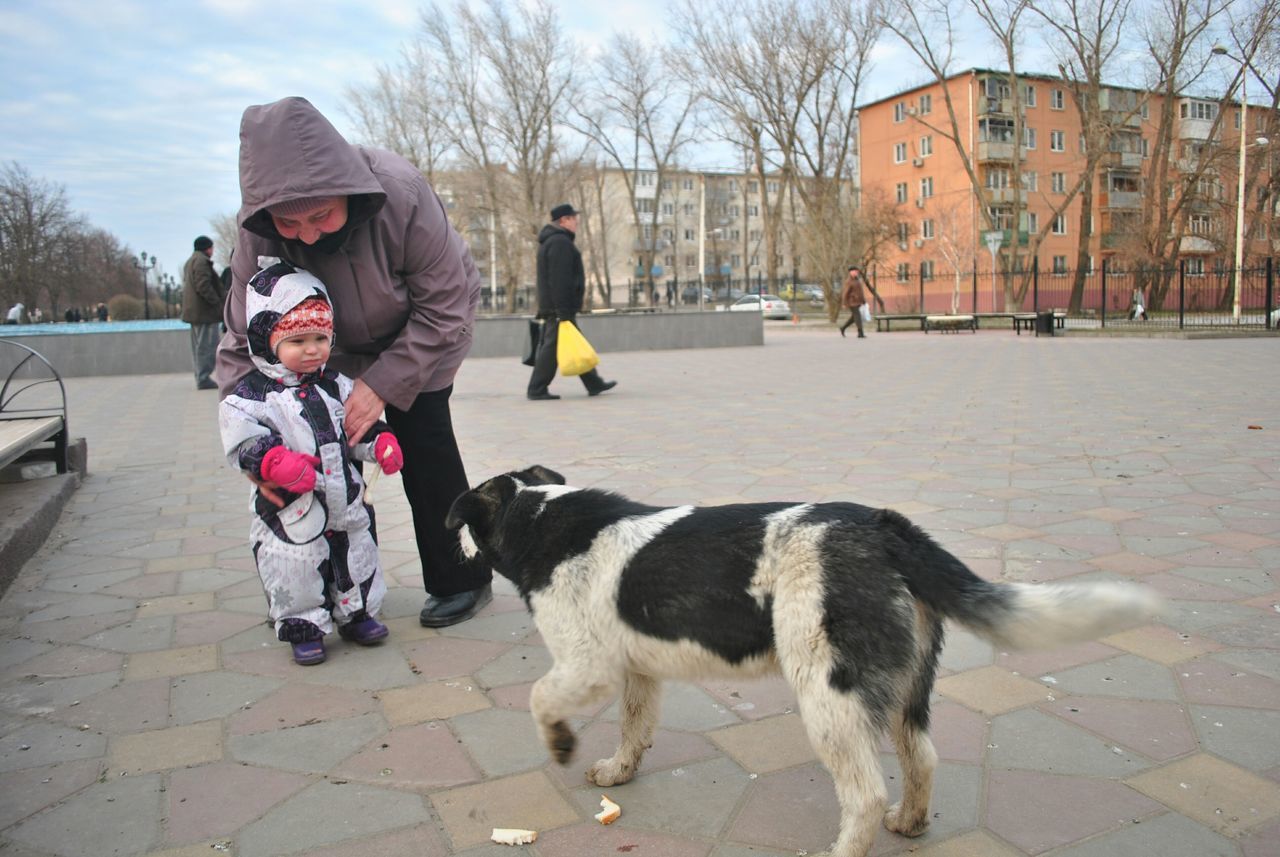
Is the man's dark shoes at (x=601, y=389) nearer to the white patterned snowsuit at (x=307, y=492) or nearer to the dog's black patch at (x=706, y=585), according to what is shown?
the white patterned snowsuit at (x=307, y=492)

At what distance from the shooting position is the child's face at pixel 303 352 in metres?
3.14

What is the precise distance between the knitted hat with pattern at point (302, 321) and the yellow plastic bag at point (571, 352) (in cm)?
769

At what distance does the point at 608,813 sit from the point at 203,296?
12.7 metres

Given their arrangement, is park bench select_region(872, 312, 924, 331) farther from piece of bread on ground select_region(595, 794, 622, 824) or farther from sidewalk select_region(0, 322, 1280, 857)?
piece of bread on ground select_region(595, 794, 622, 824)

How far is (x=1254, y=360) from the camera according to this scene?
1451 centimetres

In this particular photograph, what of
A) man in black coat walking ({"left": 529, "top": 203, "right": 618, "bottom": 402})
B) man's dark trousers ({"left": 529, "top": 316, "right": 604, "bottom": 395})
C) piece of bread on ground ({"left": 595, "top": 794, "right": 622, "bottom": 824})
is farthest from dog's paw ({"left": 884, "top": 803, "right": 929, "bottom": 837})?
man's dark trousers ({"left": 529, "top": 316, "right": 604, "bottom": 395})

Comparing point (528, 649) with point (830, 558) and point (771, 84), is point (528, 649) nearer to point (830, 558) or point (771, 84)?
point (830, 558)

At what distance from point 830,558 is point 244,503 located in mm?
5209

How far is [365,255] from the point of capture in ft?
10.8

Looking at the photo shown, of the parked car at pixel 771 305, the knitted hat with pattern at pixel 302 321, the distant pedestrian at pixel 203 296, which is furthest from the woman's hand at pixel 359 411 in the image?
the parked car at pixel 771 305

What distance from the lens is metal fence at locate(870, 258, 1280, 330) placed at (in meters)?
26.0

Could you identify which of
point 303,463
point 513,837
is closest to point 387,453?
point 303,463

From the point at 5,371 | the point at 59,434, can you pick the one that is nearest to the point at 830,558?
the point at 59,434

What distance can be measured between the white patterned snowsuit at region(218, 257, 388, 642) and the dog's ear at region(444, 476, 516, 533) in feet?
3.12
